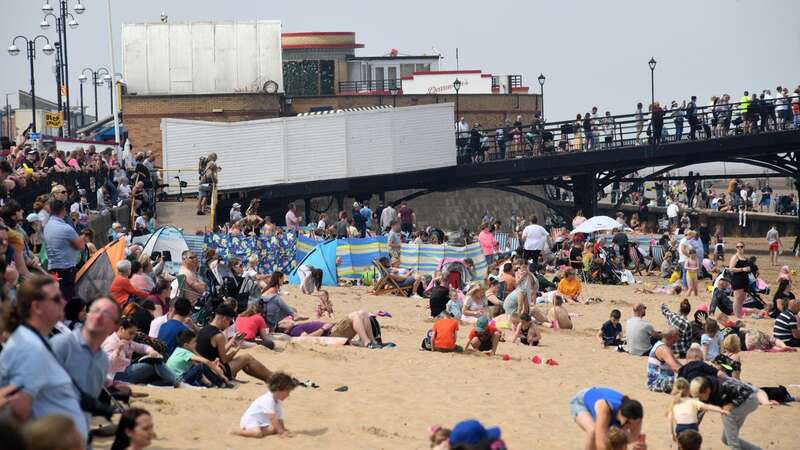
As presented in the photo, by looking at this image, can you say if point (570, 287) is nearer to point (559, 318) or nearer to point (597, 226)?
point (559, 318)

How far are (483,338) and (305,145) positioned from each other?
1995cm

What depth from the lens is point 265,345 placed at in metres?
16.3

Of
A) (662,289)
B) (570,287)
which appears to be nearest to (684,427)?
(570,287)

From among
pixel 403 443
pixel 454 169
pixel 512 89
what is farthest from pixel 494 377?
pixel 512 89

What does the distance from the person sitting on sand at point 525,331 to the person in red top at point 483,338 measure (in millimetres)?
1538

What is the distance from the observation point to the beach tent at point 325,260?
2612 centimetres

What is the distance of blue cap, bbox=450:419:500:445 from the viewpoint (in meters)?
8.07

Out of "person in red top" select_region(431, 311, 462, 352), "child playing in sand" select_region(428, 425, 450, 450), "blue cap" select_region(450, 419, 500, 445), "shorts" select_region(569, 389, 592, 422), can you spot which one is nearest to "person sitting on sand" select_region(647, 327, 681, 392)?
"person in red top" select_region(431, 311, 462, 352)

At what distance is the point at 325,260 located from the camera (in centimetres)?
2622

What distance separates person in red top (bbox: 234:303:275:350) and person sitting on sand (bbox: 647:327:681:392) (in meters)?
4.51

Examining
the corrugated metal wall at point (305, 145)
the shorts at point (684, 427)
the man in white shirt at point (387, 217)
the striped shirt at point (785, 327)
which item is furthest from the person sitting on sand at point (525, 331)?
the corrugated metal wall at point (305, 145)

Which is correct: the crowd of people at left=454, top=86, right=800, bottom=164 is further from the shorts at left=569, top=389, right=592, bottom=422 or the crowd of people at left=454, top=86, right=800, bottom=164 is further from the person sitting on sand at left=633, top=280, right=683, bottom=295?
the shorts at left=569, top=389, right=592, bottom=422

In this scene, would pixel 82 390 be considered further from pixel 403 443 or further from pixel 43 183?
pixel 43 183

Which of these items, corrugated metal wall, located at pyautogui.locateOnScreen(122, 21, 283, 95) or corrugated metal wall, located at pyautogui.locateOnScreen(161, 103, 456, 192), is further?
corrugated metal wall, located at pyautogui.locateOnScreen(122, 21, 283, 95)
